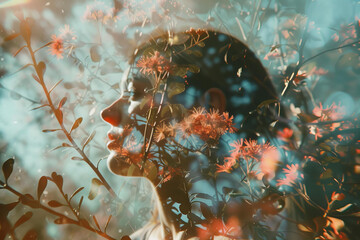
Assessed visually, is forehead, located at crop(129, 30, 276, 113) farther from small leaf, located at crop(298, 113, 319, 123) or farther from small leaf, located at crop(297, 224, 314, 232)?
small leaf, located at crop(297, 224, 314, 232)

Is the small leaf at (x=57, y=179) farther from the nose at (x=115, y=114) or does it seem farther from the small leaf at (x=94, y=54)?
the small leaf at (x=94, y=54)

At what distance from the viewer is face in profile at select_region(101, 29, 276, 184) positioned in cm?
43

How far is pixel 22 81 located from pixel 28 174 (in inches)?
13.4

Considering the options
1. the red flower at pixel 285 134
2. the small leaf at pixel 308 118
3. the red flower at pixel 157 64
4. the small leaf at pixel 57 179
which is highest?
the red flower at pixel 157 64

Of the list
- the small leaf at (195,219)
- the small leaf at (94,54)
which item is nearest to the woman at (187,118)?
the small leaf at (195,219)

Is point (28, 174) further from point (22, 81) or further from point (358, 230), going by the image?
point (358, 230)

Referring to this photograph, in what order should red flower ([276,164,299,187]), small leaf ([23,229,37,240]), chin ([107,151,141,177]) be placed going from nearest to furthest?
small leaf ([23,229,37,240]) < red flower ([276,164,299,187]) < chin ([107,151,141,177])

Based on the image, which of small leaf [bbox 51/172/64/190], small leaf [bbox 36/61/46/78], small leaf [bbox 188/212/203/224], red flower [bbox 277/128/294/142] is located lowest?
small leaf [bbox 188/212/203/224]

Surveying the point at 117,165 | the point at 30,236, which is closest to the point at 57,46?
the point at 117,165

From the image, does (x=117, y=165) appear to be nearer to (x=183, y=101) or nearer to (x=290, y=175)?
(x=183, y=101)

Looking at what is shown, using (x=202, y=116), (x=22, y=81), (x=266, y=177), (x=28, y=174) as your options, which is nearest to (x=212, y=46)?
(x=202, y=116)

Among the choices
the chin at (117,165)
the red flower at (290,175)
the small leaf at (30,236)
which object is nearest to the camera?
the small leaf at (30,236)
